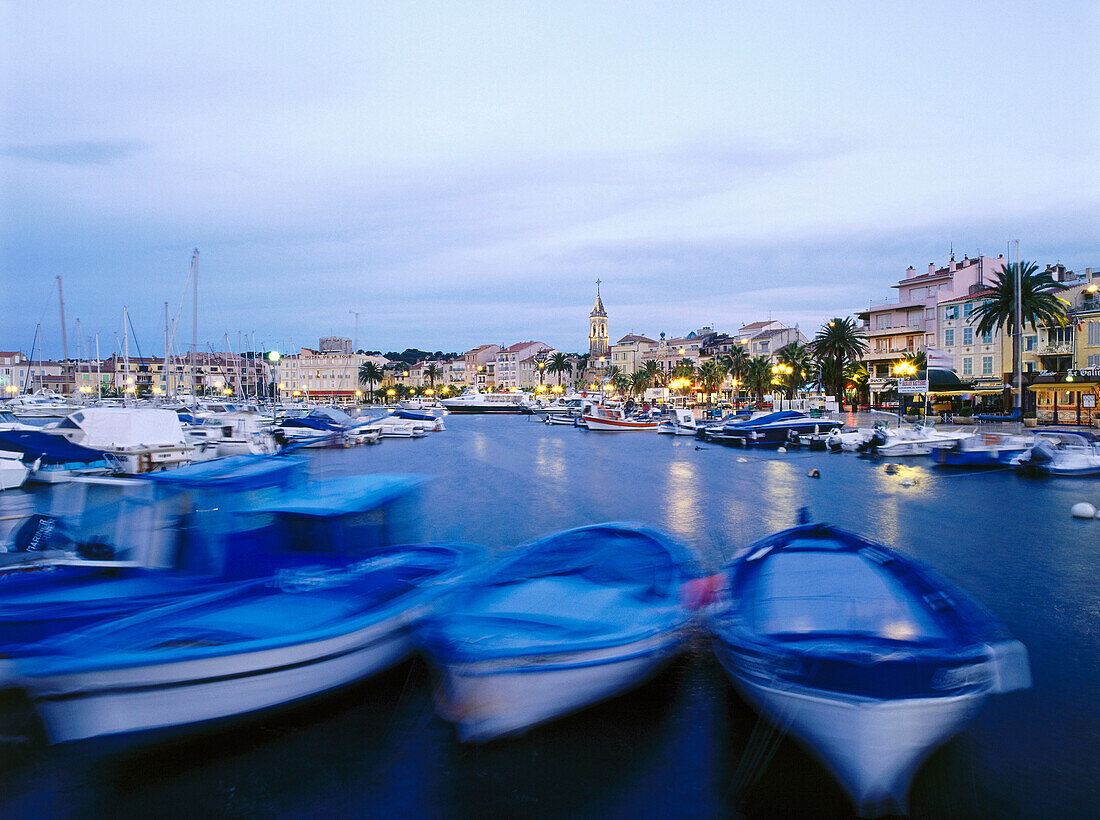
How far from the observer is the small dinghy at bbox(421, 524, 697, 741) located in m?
6.71

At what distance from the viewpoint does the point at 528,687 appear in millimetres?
6688

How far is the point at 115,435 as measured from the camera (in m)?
26.9

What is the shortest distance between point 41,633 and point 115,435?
22.2 metres

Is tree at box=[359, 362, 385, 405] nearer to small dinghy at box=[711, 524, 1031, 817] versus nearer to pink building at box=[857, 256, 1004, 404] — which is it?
pink building at box=[857, 256, 1004, 404]

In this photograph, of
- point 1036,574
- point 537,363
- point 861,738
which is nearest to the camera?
point 861,738

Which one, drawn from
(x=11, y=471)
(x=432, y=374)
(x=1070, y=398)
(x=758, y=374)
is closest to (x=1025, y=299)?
(x=1070, y=398)

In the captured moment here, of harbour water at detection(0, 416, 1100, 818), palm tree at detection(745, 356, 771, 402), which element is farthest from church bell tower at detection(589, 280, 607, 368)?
harbour water at detection(0, 416, 1100, 818)

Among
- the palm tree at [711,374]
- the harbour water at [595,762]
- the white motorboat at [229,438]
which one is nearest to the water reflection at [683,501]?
the harbour water at [595,762]

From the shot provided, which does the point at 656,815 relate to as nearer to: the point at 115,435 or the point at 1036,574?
the point at 1036,574

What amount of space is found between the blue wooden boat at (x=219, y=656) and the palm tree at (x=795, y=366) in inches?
2406

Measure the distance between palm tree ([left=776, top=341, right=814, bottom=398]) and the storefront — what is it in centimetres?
2446

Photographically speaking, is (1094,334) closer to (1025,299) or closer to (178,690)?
(1025,299)

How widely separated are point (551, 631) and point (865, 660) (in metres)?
3.03

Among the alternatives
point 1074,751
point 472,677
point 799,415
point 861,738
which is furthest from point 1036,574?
point 799,415
